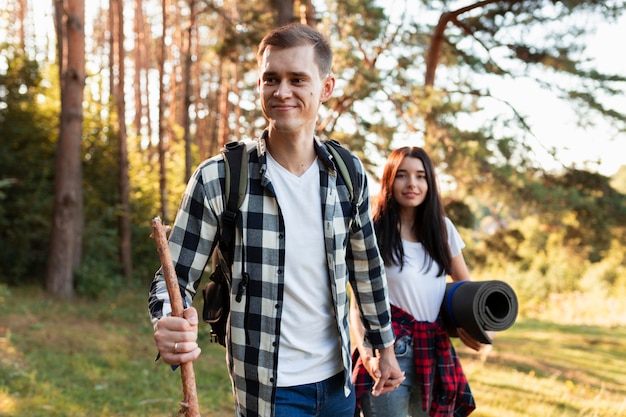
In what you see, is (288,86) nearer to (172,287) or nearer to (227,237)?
(227,237)

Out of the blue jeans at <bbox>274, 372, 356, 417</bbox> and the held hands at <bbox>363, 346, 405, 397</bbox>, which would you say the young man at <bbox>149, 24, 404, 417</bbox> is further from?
the held hands at <bbox>363, 346, 405, 397</bbox>

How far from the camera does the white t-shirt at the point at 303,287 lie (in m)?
1.97

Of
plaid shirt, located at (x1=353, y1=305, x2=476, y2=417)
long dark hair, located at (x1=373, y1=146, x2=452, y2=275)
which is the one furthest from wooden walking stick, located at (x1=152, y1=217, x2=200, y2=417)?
long dark hair, located at (x1=373, y1=146, x2=452, y2=275)

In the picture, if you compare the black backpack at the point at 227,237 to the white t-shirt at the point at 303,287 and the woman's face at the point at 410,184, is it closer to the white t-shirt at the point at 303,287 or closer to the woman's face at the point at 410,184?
the white t-shirt at the point at 303,287

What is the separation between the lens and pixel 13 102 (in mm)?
12859

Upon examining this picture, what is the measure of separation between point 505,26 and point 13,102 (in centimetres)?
1018

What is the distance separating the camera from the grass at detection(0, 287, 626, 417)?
554 centimetres

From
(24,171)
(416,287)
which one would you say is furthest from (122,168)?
(416,287)

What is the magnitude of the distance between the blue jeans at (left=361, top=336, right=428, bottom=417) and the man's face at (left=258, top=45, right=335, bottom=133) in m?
1.30

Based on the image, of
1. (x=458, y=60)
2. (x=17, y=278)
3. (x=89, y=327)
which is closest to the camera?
(x=89, y=327)

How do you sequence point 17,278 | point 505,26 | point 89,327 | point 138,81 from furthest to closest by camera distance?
point 138,81 → point 17,278 → point 505,26 → point 89,327

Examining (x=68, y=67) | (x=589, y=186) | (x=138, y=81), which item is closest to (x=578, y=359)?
(x=589, y=186)

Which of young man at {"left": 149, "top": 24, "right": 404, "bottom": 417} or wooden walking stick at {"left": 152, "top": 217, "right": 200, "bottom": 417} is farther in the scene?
young man at {"left": 149, "top": 24, "right": 404, "bottom": 417}

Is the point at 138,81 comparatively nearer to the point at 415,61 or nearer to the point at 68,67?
the point at 68,67
